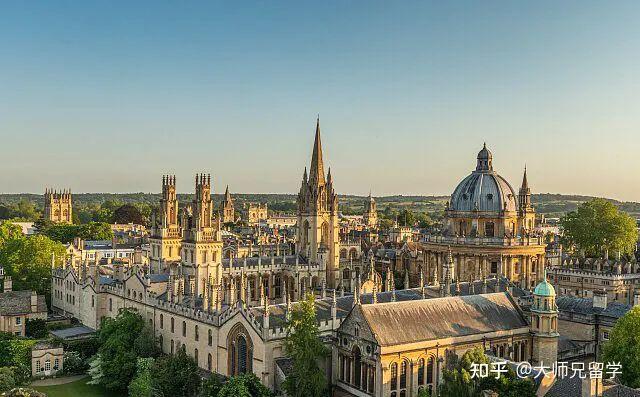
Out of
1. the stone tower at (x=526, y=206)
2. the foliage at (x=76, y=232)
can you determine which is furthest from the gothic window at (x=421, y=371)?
the foliage at (x=76, y=232)

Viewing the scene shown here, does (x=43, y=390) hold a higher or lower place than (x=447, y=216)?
lower

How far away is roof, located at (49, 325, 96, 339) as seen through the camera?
2365 inches

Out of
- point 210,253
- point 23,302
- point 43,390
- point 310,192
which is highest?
point 310,192

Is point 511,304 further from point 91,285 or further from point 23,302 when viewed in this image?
point 23,302

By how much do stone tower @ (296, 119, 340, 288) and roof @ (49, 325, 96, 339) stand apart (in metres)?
25.3

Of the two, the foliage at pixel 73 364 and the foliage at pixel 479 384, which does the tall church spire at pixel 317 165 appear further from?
the foliage at pixel 479 384

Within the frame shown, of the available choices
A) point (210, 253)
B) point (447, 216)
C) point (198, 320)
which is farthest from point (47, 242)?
point (447, 216)

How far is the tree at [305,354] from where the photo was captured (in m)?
37.1

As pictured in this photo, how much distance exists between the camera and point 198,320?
155ft

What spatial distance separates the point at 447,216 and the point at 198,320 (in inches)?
1498

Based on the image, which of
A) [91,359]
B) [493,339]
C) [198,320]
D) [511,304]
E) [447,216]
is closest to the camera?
[493,339]

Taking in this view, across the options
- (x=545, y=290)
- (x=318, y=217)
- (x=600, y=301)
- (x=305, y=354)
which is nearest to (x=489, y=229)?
(x=318, y=217)

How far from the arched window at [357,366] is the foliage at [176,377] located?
11.9m

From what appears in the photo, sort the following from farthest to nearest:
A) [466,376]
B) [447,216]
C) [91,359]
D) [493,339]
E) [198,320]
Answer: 1. [447,216]
2. [91,359]
3. [198,320]
4. [493,339]
5. [466,376]
